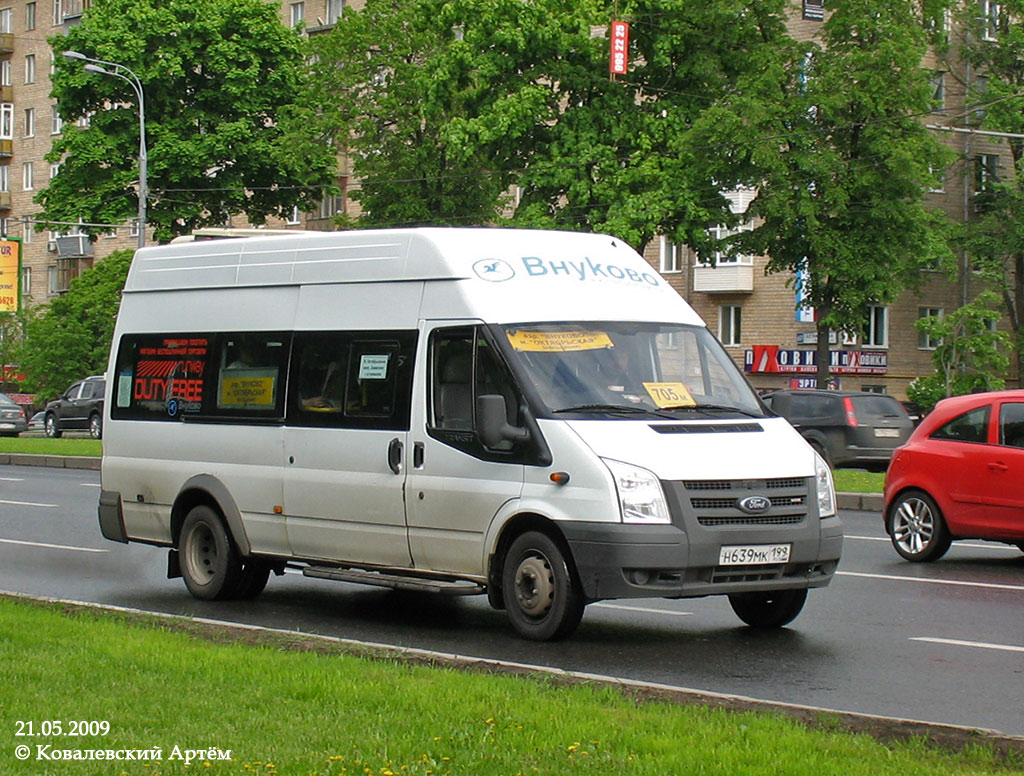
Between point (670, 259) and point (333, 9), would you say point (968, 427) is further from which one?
point (333, 9)

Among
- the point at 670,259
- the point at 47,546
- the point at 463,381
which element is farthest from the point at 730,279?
the point at 463,381

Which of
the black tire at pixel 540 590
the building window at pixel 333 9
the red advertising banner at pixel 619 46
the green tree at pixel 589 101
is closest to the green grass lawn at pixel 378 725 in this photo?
the black tire at pixel 540 590

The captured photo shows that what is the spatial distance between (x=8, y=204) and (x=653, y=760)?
274ft

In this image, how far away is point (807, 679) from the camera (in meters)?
8.90

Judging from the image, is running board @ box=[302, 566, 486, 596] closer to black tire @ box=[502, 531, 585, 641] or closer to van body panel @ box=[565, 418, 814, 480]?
black tire @ box=[502, 531, 585, 641]

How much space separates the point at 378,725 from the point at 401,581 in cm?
410

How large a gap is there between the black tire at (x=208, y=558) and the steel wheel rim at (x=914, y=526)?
6358mm

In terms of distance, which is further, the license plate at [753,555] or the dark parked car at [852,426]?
the dark parked car at [852,426]

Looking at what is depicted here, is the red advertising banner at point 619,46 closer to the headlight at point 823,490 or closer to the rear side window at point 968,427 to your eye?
the rear side window at point 968,427

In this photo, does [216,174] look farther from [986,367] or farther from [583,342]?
[583,342]

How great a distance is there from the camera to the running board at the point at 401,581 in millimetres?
10438

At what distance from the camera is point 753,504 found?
9.83 m

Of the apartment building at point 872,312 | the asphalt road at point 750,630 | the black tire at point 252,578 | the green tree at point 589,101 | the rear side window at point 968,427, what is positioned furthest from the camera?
the apartment building at point 872,312

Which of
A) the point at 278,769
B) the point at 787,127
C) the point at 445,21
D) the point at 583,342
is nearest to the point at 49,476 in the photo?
the point at 445,21
